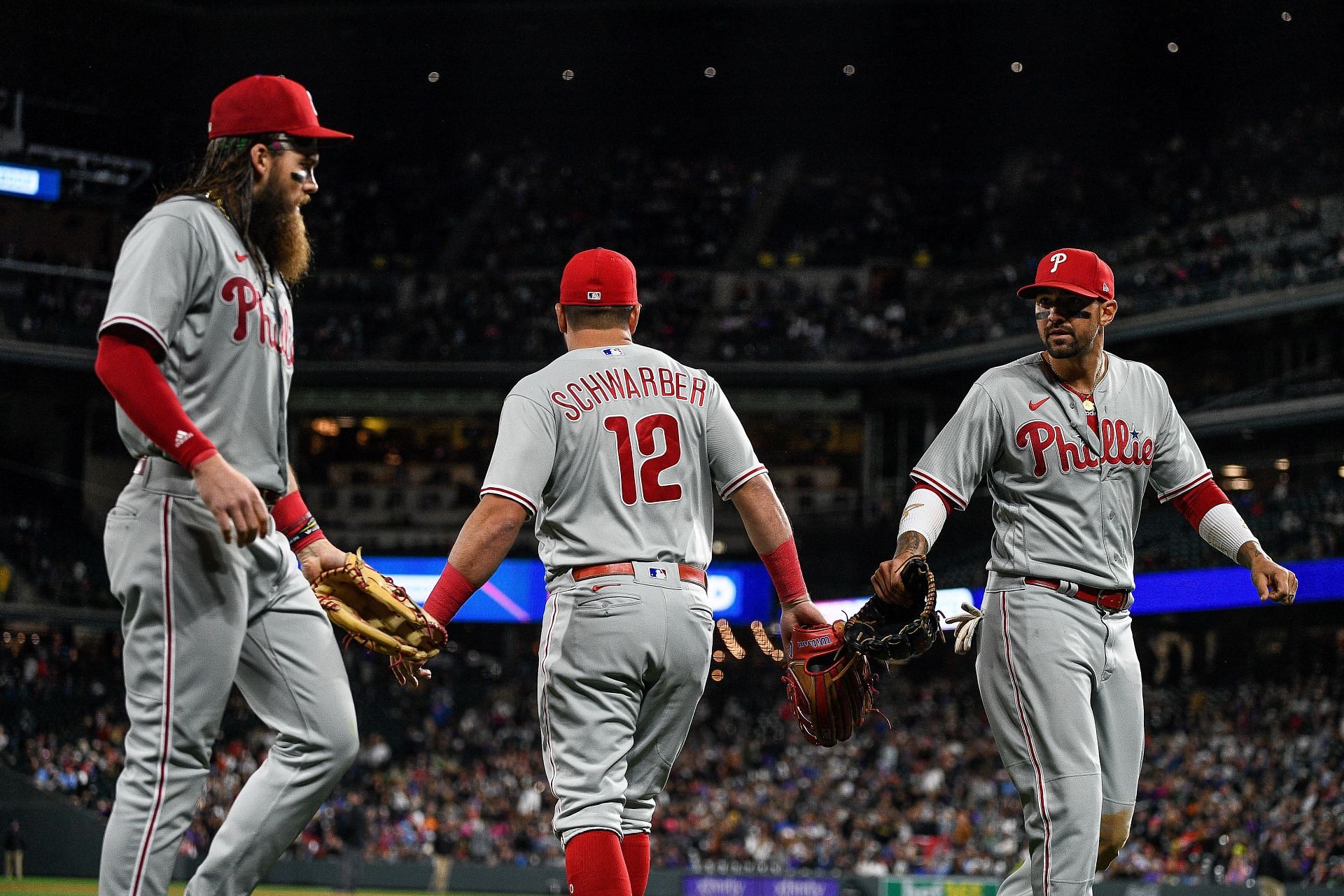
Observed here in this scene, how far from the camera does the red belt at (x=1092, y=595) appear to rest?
4703mm

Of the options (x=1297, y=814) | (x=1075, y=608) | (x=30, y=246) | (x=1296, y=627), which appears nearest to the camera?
(x=1075, y=608)

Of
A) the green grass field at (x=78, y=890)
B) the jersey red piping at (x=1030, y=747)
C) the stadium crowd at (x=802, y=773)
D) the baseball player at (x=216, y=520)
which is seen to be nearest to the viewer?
the baseball player at (x=216, y=520)

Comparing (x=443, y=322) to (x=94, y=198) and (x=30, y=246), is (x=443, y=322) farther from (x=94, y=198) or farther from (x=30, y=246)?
(x=94, y=198)

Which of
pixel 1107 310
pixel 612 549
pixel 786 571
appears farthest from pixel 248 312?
pixel 1107 310

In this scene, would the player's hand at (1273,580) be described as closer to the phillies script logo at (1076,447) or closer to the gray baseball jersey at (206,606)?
the phillies script logo at (1076,447)

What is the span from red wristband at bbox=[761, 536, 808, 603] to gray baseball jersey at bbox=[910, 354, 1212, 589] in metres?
0.66

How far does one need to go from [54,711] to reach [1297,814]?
1819 centimetres

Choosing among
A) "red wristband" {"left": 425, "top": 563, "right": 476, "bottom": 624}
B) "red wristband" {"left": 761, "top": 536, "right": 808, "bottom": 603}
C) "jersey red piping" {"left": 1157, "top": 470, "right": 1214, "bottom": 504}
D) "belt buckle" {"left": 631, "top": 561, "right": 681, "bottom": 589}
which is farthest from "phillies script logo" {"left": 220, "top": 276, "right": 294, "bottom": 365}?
"jersey red piping" {"left": 1157, "top": 470, "right": 1214, "bottom": 504}

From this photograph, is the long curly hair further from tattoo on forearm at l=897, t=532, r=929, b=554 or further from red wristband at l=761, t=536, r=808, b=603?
tattoo on forearm at l=897, t=532, r=929, b=554

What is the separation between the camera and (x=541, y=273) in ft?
98.8

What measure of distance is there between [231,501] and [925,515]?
2.57 meters

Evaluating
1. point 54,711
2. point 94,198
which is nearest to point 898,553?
point 94,198

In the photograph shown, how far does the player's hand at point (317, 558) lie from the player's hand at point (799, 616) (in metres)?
1.45

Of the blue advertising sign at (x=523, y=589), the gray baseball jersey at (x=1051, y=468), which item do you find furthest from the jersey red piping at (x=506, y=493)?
the blue advertising sign at (x=523, y=589)
